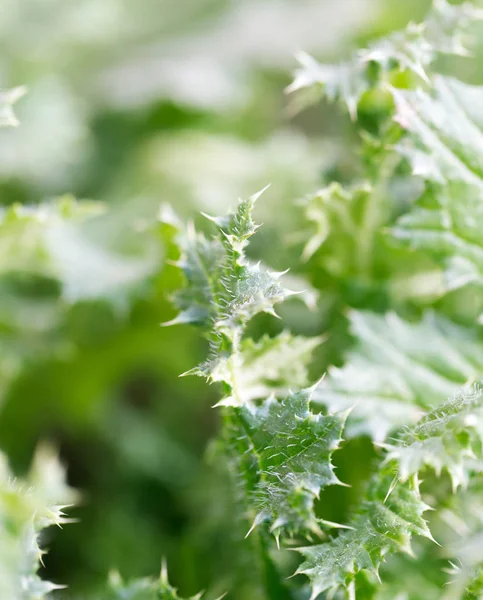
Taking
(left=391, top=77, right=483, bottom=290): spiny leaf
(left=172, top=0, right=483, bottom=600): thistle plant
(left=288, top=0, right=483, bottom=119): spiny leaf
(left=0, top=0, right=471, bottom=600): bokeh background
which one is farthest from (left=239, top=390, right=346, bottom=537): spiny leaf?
(left=288, top=0, right=483, bottom=119): spiny leaf

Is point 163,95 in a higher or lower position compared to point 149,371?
higher

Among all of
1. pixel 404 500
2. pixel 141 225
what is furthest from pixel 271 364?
pixel 141 225

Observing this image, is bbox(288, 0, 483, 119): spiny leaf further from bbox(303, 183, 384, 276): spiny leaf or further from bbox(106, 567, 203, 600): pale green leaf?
bbox(106, 567, 203, 600): pale green leaf

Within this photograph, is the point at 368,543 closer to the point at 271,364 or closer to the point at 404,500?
the point at 404,500

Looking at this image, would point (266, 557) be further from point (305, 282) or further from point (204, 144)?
point (204, 144)

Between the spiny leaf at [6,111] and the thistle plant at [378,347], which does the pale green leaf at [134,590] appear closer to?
the thistle plant at [378,347]

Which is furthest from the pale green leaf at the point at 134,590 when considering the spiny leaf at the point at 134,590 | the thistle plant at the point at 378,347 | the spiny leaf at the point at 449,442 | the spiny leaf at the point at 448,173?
the spiny leaf at the point at 448,173

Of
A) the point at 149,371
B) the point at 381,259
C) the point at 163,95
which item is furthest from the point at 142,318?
the point at 163,95
